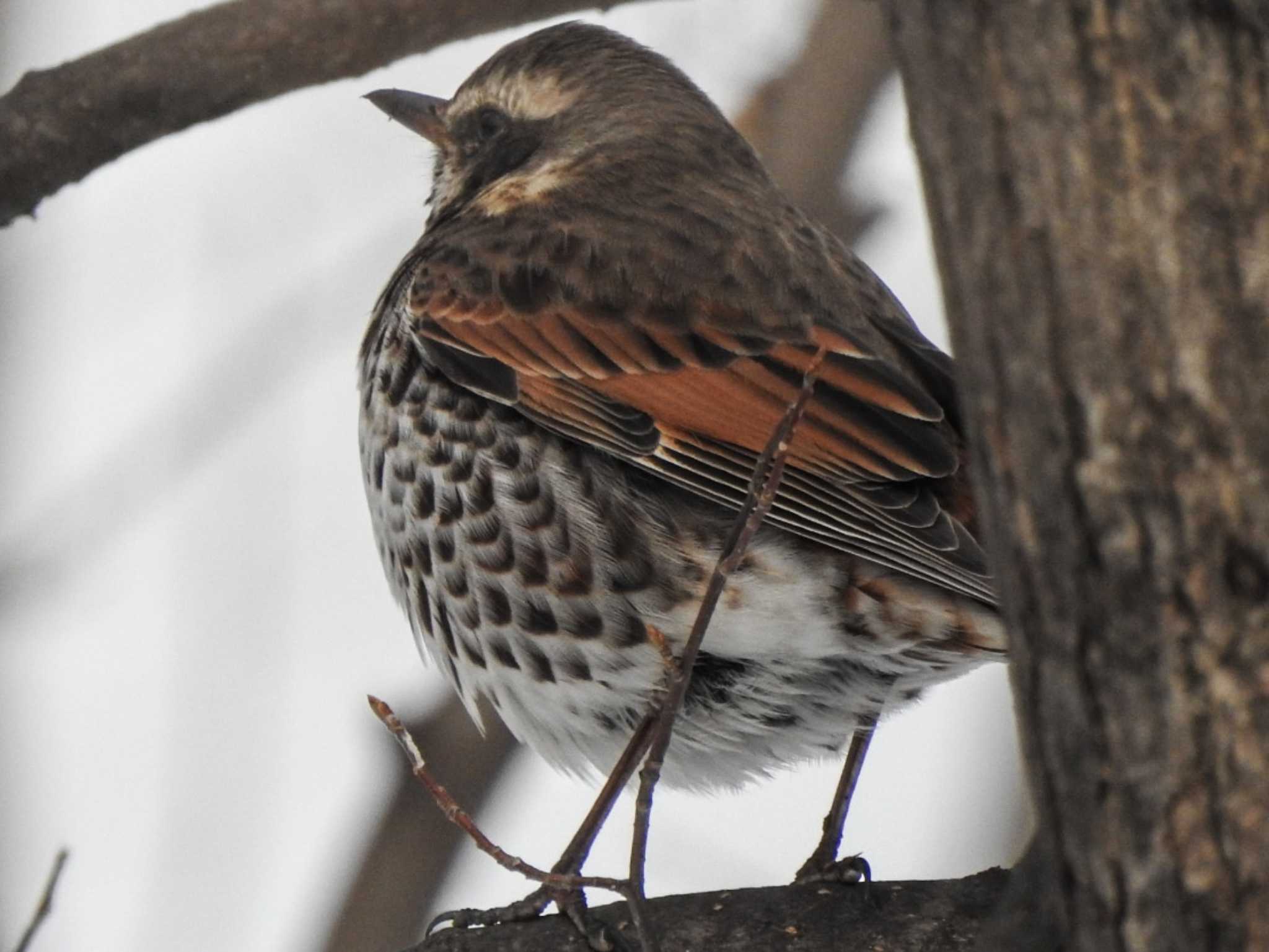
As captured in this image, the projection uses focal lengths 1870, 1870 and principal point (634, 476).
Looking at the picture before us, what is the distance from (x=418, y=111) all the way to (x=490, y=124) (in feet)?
0.97

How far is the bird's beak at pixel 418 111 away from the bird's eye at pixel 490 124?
0.13 meters

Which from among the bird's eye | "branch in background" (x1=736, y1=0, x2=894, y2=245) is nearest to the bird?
the bird's eye

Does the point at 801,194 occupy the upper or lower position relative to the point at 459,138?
upper

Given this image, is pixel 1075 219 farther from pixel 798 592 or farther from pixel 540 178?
pixel 540 178

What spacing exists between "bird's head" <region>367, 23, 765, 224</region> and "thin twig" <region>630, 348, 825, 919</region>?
2.46 metres

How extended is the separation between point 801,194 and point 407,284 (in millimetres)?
3160

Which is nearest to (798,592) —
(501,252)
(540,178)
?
(501,252)

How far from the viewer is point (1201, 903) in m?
2.30

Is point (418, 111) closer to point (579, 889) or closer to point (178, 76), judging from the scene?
point (178, 76)

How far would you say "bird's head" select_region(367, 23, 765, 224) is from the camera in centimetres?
583

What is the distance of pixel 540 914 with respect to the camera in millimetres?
4492

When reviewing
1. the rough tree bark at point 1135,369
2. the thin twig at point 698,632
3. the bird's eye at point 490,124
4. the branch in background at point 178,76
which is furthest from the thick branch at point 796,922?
the bird's eye at point 490,124

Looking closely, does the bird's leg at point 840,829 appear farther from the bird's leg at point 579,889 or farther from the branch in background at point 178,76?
the branch in background at point 178,76

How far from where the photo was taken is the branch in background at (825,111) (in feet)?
27.0
